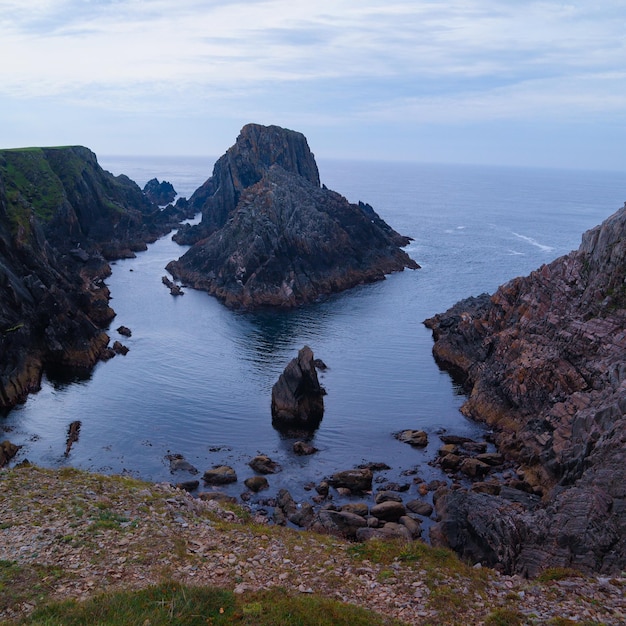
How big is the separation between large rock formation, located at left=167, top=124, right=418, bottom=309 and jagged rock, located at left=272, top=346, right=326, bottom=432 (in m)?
44.1

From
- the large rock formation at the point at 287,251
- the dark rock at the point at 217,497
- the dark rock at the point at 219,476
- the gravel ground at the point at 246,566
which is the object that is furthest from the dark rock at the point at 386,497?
the large rock formation at the point at 287,251

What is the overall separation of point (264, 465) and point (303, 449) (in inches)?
195

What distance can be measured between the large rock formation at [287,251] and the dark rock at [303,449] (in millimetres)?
52155

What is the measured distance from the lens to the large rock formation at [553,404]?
33.4 meters

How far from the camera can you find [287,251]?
117 metres

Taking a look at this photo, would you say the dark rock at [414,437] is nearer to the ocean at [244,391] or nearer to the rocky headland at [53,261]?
the ocean at [244,391]

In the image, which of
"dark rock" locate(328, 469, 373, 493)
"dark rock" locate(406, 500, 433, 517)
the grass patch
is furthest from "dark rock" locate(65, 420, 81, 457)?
the grass patch

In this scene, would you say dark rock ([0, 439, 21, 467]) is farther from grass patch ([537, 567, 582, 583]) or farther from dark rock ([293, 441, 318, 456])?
grass patch ([537, 567, 582, 583])

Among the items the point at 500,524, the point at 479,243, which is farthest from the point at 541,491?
the point at 479,243

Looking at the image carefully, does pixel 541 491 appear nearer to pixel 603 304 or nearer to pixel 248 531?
pixel 603 304

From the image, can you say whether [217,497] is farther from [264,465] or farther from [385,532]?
[385,532]

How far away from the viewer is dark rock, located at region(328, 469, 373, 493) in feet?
158

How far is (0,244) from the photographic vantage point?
260 feet

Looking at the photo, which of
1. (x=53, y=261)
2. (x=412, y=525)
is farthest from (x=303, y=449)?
(x=53, y=261)
